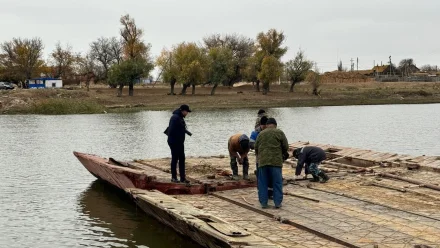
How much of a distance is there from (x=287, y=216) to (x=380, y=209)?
1835 millimetres

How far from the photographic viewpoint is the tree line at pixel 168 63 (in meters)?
74.4

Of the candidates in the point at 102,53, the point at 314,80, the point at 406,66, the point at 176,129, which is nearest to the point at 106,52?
the point at 102,53

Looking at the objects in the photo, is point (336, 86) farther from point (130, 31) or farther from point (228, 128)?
point (228, 128)

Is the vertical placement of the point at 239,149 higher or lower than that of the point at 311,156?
higher

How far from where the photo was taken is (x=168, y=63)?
79562 millimetres

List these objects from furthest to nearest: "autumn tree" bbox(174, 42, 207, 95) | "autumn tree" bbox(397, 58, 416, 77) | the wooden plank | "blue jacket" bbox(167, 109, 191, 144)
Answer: "autumn tree" bbox(397, 58, 416, 77)
"autumn tree" bbox(174, 42, 207, 95)
"blue jacket" bbox(167, 109, 191, 144)
the wooden plank

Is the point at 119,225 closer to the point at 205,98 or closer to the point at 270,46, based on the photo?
the point at 205,98

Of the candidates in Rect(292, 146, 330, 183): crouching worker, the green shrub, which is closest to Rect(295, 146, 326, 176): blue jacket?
Rect(292, 146, 330, 183): crouching worker

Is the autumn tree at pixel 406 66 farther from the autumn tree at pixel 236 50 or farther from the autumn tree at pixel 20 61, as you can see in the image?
the autumn tree at pixel 20 61

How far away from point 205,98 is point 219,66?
9724 millimetres

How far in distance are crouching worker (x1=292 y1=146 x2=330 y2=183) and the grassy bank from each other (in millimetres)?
49607

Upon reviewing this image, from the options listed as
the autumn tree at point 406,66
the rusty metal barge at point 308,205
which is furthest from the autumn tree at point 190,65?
the autumn tree at point 406,66

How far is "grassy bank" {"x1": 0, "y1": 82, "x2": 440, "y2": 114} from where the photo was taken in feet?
202

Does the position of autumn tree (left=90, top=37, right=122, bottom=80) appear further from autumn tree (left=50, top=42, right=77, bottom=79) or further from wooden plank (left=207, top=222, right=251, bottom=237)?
wooden plank (left=207, top=222, right=251, bottom=237)
